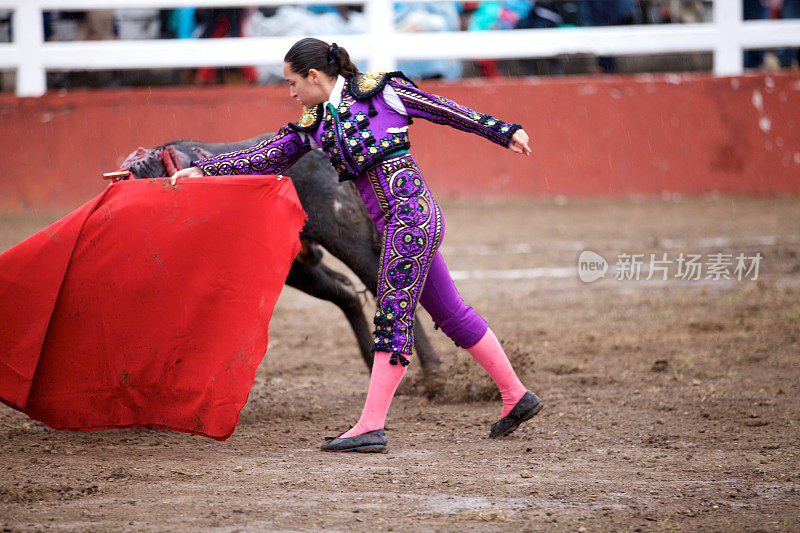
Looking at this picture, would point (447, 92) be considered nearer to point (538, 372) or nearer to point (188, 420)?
point (538, 372)

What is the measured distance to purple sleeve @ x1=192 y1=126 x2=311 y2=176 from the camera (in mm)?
3533

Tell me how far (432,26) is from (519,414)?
7764 mm

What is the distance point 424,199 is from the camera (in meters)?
3.40

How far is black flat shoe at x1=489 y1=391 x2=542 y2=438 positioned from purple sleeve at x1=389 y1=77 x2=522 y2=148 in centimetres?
98

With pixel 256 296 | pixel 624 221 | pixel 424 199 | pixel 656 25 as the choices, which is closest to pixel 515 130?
pixel 424 199

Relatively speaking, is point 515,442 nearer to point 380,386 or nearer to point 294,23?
point 380,386

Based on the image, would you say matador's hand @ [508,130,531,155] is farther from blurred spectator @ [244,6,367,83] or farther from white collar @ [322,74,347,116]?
blurred spectator @ [244,6,367,83]

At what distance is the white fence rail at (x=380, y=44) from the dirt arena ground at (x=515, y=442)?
14.4 feet

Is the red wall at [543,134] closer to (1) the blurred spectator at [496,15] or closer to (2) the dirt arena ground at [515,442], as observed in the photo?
(1) the blurred spectator at [496,15]

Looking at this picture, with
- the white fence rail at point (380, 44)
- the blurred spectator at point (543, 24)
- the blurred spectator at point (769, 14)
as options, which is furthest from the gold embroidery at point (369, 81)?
the blurred spectator at point (769, 14)

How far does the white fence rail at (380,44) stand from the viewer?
10.2 m

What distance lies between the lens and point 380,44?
1047cm

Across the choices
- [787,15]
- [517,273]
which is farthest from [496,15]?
[517,273]

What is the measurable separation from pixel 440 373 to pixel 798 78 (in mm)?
7536
